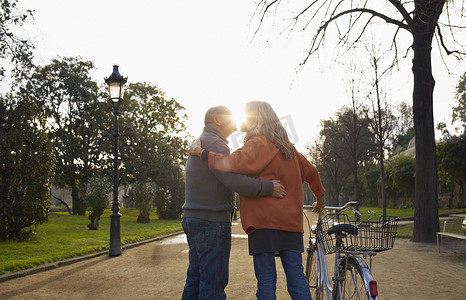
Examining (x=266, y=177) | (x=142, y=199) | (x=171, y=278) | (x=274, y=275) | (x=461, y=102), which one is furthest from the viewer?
(x=461, y=102)

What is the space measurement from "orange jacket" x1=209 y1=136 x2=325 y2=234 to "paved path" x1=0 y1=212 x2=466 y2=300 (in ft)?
8.09

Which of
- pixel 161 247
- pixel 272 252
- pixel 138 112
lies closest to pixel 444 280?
pixel 272 252

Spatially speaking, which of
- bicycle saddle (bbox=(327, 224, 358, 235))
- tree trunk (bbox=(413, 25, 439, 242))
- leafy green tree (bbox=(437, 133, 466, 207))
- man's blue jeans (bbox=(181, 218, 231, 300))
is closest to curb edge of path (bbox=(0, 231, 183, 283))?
man's blue jeans (bbox=(181, 218, 231, 300))

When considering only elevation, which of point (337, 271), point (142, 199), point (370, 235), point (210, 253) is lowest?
point (142, 199)

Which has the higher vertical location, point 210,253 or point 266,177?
point 266,177

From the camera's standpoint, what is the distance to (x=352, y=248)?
2.94m

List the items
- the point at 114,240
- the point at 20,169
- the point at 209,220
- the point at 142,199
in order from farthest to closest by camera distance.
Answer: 1. the point at 142,199
2. the point at 20,169
3. the point at 114,240
4. the point at 209,220

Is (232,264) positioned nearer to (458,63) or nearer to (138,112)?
(458,63)

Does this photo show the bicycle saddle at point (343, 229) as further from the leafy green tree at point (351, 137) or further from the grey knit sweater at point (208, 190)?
the leafy green tree at point (351, 137)

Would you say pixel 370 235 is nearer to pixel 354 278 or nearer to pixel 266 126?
pixel 354 278

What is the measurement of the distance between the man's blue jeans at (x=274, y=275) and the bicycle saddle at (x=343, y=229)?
17.3 inches

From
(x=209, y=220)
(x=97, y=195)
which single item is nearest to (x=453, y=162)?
(x=97, y=195)

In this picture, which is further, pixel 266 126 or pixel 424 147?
pixel 424 147

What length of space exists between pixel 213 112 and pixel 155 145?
2755 centimetres
